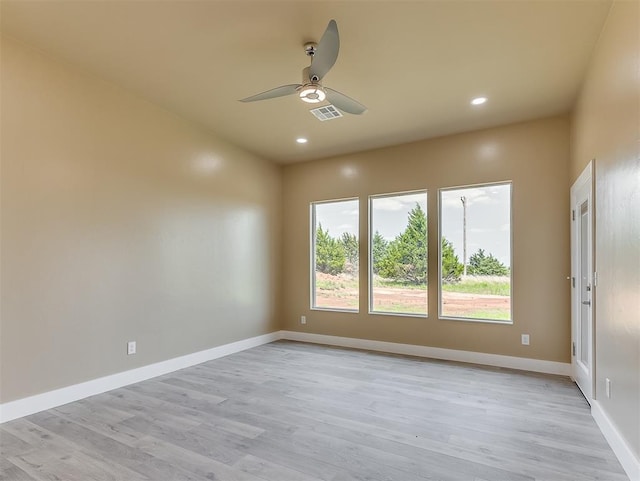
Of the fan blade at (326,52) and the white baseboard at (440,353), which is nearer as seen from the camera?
the fan blade at (326,52)

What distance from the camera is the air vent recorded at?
393cm

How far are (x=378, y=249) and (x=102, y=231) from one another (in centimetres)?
360

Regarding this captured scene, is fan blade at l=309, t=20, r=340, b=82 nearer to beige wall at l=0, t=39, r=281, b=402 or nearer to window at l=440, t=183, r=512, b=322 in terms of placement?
beige wall at l=0, t=39, r=281, b=402

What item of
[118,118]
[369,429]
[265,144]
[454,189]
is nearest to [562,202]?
[454,189]

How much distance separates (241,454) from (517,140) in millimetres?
4473

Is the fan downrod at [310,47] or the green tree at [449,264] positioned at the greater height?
the fan downrod at [310,47]

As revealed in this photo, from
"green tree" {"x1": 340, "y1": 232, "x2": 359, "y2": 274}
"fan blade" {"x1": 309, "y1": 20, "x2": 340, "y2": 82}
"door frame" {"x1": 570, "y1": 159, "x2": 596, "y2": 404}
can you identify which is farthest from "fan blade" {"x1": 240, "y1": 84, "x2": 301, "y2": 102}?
"green tree" {"x1": 340, "y1": 232, "x2": 359, "y2": 274}

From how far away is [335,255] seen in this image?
19.2 feet

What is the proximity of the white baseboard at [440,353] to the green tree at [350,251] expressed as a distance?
43.0 inches

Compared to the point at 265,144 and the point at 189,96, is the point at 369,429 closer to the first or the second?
the point at 189,96

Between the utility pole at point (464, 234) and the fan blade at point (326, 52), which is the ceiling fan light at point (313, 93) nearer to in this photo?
the fan blade at point (326, 52)

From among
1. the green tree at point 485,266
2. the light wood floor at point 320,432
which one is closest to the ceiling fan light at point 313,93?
the light wood floor at point 320,432

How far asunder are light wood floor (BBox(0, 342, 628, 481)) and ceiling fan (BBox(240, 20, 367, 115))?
258 centimetres

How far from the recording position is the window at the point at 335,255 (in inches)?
223
